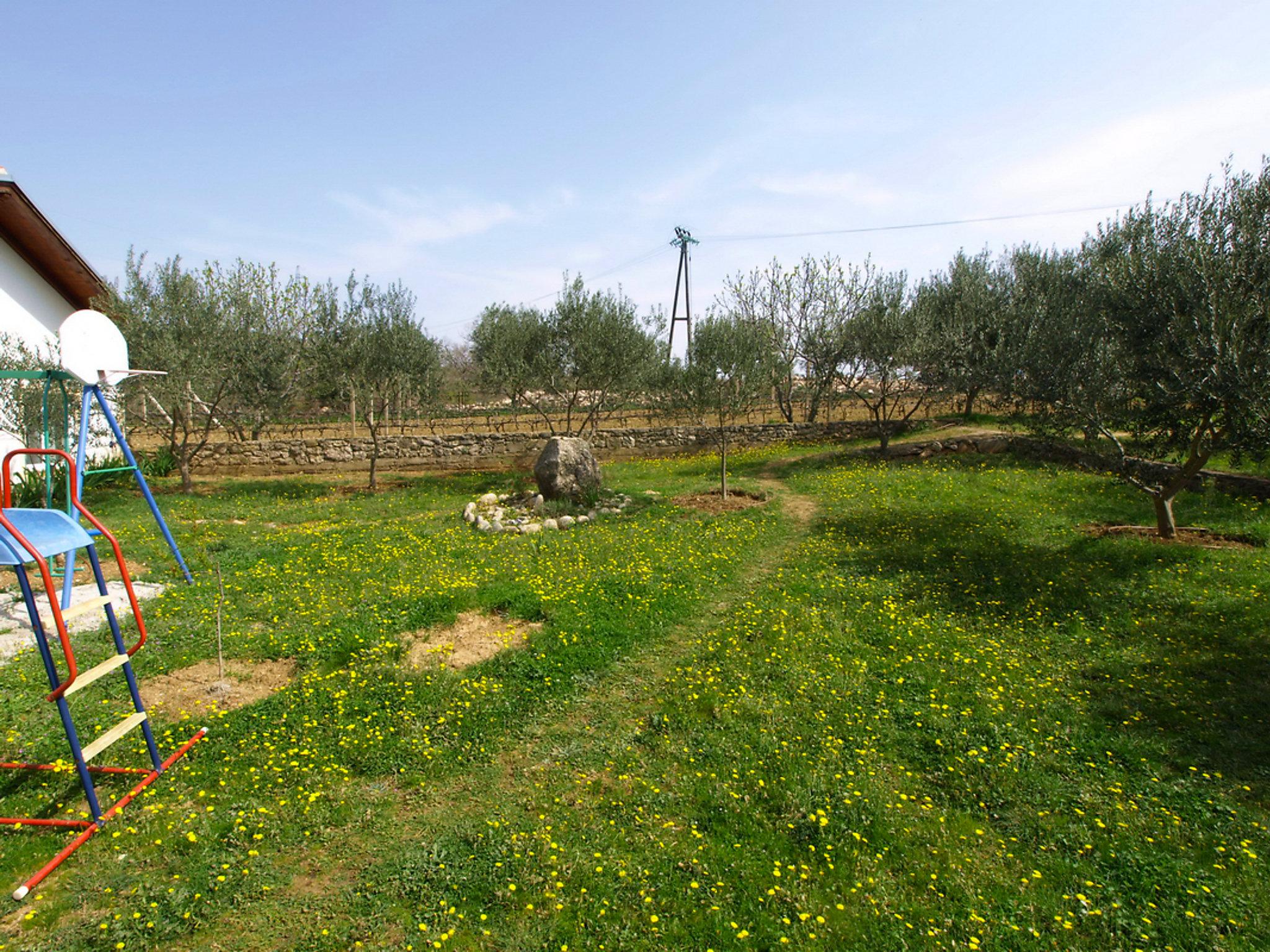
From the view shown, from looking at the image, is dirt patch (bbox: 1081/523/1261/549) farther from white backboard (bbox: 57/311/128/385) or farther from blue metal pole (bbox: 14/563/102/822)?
white backboard (bbox: 57/311/128/385)

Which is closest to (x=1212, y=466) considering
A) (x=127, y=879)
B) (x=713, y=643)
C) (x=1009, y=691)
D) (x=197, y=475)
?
(x=1009, y=691)

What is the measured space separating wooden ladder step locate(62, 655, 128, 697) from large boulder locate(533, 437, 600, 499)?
38.0 ft

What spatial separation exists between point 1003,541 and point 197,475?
2862 cm

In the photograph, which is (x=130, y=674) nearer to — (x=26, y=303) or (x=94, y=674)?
(x=94, y=674)

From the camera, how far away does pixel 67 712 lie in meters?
4.61

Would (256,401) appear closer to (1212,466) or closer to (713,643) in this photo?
(713,643)

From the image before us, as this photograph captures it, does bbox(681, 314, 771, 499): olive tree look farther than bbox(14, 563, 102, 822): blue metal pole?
Yes

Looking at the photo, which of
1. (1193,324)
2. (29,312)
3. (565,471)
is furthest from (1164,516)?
(29,312)

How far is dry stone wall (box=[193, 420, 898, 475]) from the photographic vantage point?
26.4 meters

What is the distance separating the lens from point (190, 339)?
18.5m

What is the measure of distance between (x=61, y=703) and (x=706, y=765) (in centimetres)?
508

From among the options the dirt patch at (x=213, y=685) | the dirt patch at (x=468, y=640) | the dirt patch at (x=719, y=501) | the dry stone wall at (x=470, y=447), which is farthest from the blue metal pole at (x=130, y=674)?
the dry stone wall at (x=470, y=447)

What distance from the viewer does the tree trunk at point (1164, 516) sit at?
11539 mm

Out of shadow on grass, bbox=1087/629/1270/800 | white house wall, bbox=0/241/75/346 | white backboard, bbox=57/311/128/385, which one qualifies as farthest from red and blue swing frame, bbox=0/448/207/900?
white house wall, bbox=0/241/75/346
